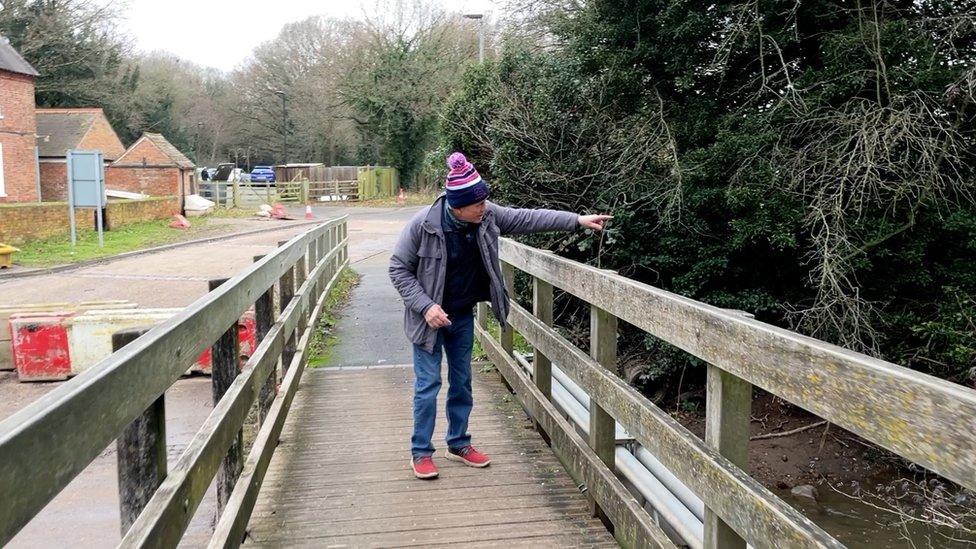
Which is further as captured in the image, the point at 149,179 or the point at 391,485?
the point at 149,179

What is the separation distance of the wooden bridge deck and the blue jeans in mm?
191

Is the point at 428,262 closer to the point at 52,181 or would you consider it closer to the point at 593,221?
the point at 593,221

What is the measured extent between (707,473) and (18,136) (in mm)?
36073

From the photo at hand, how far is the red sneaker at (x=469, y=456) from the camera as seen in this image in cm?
457

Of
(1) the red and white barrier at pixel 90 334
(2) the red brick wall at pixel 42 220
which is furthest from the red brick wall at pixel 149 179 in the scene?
(1) the red and white barrier at pixel 90 334

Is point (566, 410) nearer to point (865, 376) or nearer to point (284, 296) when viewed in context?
point (284, 296)

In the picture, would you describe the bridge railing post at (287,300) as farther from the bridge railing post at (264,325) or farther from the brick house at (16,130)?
the brick house at (16,130)

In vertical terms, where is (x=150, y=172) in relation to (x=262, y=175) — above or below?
below

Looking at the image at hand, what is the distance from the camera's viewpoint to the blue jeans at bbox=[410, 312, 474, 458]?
445 centimetres

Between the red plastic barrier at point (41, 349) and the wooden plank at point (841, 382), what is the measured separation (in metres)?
8.77

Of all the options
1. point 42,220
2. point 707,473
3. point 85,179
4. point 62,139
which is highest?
point 62,139

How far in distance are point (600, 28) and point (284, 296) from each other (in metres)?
7.55

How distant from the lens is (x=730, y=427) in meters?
2.52

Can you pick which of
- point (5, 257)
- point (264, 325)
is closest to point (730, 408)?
point (264, 325)
